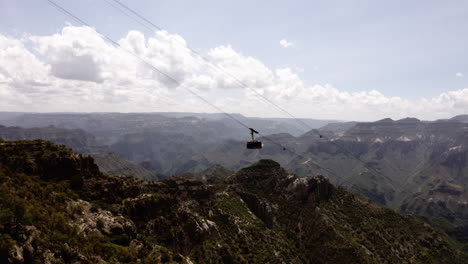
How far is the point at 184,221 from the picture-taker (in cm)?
8100

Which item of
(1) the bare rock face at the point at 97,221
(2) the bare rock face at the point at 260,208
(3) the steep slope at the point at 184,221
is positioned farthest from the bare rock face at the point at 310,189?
(1) the bare rock face at the point at 97,221

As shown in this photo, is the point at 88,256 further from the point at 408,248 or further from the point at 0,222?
the point at 408,248

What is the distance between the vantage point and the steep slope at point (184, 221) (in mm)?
35562

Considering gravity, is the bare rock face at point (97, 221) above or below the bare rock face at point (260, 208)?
above

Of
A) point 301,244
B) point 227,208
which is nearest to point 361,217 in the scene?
point 301,244

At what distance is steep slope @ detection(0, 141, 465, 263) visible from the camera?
117ft

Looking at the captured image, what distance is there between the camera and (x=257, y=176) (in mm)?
190625

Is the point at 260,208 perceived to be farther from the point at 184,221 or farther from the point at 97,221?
the point at 97,221

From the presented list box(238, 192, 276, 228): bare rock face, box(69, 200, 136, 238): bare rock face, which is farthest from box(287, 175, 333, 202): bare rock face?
box(69, 200, 136, 238): bare rock face

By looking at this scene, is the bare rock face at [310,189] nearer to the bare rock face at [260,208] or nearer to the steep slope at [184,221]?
the steep slope at [184,221]

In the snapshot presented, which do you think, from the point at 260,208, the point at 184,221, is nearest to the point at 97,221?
the point at 184,221

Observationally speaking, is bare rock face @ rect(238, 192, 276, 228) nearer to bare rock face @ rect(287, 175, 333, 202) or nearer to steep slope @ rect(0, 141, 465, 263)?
steep slope @ rect(0, 141, 465, 263)

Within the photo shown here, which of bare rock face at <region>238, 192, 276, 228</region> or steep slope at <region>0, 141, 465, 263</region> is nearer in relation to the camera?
steep slope at <region>0, 141, 465, 263</region>

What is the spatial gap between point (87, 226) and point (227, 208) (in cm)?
9284
